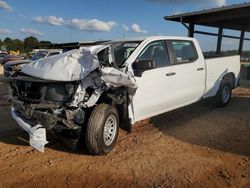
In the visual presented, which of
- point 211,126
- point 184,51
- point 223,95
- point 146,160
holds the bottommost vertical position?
point 211,126

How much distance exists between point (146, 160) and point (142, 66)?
5.04 feet

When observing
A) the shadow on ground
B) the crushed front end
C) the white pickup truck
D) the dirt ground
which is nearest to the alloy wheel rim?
the white pickup truck

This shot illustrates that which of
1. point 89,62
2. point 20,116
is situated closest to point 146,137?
point 89,62

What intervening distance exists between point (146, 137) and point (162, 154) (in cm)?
88

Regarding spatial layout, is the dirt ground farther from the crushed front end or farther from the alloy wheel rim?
the crushed front end

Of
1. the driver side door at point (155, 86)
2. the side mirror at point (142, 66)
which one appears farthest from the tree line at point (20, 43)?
the side mirror at point (142, 66)

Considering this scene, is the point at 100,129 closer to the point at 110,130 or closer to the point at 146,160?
the point at 110,130

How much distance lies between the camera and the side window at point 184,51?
6.36 meters

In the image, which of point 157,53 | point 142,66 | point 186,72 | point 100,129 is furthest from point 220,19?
point 100,129

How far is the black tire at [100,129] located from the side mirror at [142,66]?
2.58 feet

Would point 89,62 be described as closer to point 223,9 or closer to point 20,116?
point 20,116

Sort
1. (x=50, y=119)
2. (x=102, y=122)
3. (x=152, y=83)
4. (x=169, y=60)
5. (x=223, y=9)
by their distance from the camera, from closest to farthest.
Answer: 1. (x=50, y=119)
2. (x=102, y=122)
3. (x=152, y=83)
4. (x=169, y=60)
5. (x=223, y=9)

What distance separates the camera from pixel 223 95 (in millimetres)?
8367

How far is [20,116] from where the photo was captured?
480 centimetres
